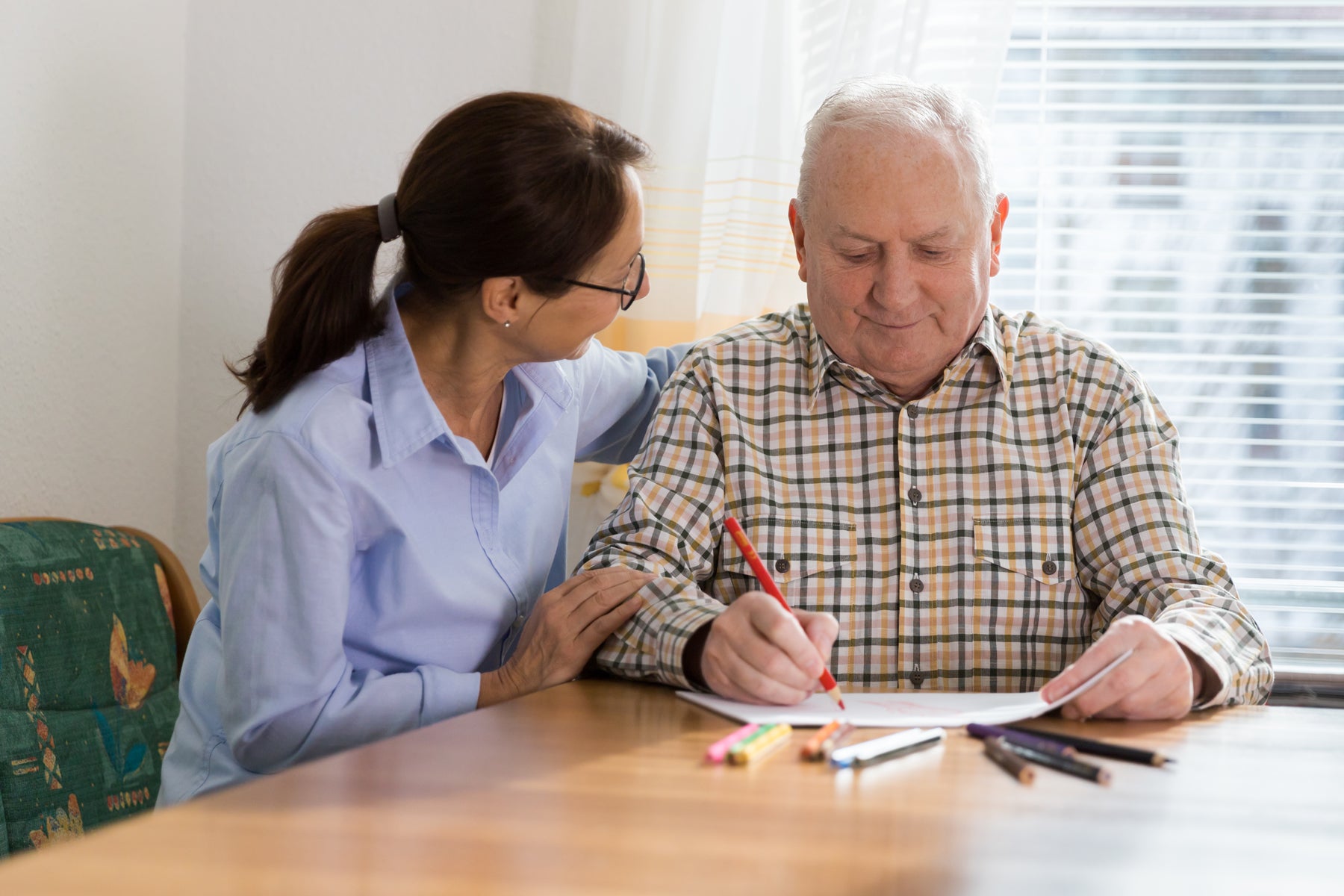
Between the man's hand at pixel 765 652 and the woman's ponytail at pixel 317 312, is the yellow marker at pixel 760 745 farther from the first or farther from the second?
the woman's ponytail at pixel 317 312

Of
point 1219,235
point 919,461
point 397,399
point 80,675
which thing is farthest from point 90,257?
point 1219,235

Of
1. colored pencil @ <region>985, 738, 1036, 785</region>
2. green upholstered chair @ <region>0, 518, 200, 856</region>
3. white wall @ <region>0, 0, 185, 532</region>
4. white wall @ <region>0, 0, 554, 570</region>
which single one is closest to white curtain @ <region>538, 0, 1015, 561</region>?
white wall @ <region>0, 0, 554, 570</region>

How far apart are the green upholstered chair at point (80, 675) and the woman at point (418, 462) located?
0.84ft

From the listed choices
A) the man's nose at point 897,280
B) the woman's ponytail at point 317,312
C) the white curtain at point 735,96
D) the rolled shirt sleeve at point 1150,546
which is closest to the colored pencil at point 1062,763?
the rolled shirt sleeve at point 1150,546

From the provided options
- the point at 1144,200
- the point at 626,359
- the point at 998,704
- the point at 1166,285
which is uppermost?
the point at 1144,200

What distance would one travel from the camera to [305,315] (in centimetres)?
142

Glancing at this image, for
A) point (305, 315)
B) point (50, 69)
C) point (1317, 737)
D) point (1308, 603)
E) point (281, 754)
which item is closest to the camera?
point (1317, 737)

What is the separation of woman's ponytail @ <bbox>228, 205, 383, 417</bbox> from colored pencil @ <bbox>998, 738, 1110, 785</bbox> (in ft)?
2.93

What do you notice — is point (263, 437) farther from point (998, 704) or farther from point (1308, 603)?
point (1308, 603)

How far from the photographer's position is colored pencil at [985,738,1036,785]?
0.93m

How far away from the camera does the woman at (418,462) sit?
1.30 meters

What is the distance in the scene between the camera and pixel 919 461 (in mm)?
1529

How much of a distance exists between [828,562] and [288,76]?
1.41 m

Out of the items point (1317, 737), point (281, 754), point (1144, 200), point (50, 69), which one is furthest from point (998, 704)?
point (50, 69)
